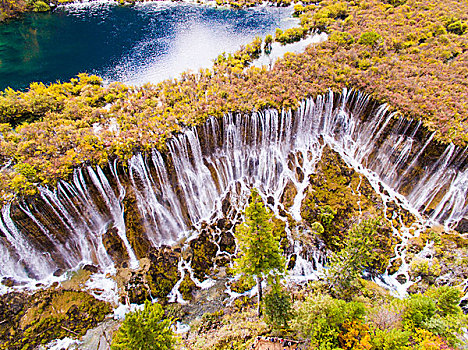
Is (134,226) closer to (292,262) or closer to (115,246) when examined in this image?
(115,246)

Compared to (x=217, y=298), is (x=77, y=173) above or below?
above

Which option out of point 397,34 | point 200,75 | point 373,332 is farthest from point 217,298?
point 397,34

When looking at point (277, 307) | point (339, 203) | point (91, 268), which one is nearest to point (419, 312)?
point (277, 307)

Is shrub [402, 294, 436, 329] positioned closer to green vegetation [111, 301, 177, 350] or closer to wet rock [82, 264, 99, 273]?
green vegetation [111, 301, 177, 350]

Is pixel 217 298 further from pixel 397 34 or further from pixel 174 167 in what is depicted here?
pixel 397 34

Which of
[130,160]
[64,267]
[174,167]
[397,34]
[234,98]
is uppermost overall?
[397,34]

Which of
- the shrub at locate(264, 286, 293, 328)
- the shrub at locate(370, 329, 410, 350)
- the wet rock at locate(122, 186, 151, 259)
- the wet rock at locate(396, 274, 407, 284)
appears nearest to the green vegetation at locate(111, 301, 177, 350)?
the shrub at locate(264, 286, 293, 328)

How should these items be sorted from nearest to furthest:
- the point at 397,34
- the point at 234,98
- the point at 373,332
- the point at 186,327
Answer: the point at 373,332
the point at 186,327
the point at 234,98
the point at 397,34

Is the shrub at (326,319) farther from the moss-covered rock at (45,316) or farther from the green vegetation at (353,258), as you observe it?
the moss-covered rock at (45,316)
